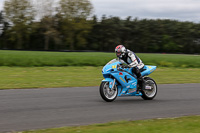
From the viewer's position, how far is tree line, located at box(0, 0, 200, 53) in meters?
66.2

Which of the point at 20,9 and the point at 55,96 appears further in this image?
the point at 20,9

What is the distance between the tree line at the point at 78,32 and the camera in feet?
217

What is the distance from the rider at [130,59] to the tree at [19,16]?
58756 mm

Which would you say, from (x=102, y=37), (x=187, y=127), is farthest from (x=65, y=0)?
(x=187, y=127)

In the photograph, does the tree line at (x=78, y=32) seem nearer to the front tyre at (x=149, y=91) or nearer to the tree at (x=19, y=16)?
the tree at (x=19, y=16)

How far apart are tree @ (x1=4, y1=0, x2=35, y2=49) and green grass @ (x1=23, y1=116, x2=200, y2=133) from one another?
61936 millimetres

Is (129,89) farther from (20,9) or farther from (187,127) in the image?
(20,9)

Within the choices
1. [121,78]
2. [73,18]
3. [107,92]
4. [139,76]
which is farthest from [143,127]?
[73,18]

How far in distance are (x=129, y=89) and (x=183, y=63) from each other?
19.6 metres

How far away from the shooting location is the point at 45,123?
619cm

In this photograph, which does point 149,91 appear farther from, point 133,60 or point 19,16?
point 19,16

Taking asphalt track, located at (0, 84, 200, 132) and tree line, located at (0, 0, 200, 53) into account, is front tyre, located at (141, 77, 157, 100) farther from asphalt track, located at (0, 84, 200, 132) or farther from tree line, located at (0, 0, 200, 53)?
tree line, located at (0, 0, 200, 53)

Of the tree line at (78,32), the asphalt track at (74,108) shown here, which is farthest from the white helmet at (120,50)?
the tree line at (78,32)

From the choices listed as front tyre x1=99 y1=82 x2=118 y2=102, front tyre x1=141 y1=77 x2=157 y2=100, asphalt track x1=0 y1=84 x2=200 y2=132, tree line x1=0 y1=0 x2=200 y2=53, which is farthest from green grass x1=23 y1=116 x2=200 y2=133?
tree line x1=0 y1=0 x2=200 y2=53
